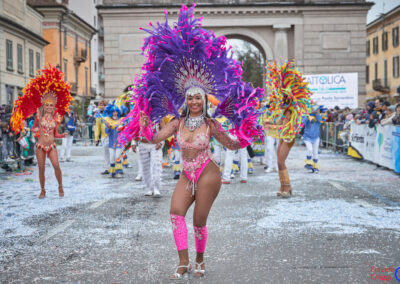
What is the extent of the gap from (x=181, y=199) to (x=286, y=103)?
5.20m

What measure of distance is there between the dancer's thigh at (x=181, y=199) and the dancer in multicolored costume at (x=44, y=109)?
5070mm

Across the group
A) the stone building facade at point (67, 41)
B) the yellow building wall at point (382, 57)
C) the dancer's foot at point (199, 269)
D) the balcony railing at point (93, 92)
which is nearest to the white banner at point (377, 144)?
the dancer's foot at point (199, 269)

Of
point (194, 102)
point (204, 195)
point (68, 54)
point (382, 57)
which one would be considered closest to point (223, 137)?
point (194, 102)

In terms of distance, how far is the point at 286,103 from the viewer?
9.52m

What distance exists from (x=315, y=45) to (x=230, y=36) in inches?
225

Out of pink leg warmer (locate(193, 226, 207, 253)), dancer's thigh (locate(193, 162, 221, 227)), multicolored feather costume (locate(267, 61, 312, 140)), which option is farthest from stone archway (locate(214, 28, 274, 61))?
pink leg warmer (locate(193, 226, 207, 253))

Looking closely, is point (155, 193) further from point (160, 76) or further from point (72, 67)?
point (72, 67)

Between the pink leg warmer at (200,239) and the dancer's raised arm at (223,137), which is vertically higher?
the dancer's raised arm at (223,137)

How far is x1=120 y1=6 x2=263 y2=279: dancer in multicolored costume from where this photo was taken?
15.9ft

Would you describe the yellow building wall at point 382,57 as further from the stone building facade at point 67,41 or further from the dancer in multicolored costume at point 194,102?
the dancer in multicolored costume at point 194,102

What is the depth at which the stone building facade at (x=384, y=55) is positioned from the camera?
178 feet

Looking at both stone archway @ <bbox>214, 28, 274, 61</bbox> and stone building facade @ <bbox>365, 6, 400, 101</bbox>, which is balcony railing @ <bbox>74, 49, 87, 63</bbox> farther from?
stone building facade @ <bbox>365, 6, 400, 101</bbox>

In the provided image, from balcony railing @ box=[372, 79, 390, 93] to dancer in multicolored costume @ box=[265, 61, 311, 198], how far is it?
51541 millimetres

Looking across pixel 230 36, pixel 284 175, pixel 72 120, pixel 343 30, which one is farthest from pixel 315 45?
A: pixel 284 175
